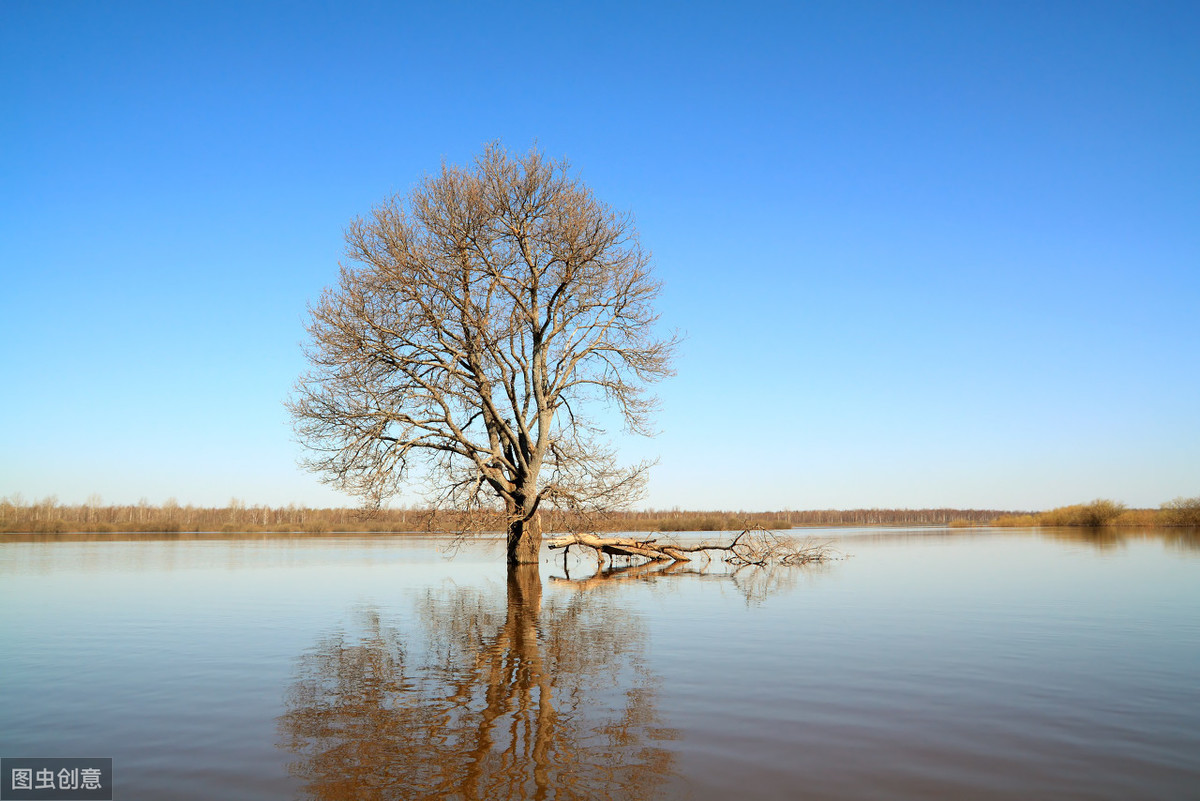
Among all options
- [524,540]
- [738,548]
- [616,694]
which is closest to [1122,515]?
[738,548]

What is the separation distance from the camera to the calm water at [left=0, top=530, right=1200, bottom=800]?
18.5 feet

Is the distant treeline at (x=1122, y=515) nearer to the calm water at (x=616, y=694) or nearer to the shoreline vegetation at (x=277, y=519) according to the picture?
the shoreline vegetation at (x=277, y=519)

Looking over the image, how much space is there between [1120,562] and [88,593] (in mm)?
31227

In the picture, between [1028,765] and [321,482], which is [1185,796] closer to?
[1028,765]

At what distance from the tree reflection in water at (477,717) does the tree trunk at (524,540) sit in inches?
516

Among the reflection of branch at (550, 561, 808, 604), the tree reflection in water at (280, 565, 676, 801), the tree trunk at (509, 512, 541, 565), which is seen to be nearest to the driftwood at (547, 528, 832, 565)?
the reflection of branch at (550, 561, 808, 604)

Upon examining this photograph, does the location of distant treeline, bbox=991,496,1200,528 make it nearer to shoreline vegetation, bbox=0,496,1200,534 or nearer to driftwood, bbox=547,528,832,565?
shoreline vegetation, bbox=0,496,1200,534

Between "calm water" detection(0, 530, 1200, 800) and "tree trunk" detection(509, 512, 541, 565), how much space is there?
27.6 ft

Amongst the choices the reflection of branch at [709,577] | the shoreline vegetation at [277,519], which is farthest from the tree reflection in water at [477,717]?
the shoreline vegetation at [277,519]

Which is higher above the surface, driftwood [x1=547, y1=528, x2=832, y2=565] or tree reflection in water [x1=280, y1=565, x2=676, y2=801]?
tree reflection in water [x1=280, y1=565, x2=676, y2=801]

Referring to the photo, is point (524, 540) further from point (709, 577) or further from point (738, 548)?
point (738, 548)

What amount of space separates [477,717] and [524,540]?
754 inches

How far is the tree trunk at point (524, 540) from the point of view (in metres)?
25.8

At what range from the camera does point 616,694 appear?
8102 mm
